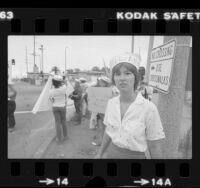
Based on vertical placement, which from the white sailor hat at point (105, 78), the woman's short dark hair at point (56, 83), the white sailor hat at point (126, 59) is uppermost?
the white sailor hat at point (126, 59)

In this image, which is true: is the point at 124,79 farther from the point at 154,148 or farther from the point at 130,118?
the point at 154,148

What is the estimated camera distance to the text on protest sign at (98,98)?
2.77 metres

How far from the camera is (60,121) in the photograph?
10.3 ft

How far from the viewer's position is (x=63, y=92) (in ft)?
11.0

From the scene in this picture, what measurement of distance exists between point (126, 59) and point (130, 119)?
556mm

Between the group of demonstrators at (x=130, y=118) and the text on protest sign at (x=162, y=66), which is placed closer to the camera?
the group of demonstrators at (x=130, y=118)

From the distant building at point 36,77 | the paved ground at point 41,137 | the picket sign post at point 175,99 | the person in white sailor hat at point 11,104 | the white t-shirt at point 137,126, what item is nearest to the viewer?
the white t-shirt at point 137,126

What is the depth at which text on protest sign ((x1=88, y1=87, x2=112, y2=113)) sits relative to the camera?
2.77m

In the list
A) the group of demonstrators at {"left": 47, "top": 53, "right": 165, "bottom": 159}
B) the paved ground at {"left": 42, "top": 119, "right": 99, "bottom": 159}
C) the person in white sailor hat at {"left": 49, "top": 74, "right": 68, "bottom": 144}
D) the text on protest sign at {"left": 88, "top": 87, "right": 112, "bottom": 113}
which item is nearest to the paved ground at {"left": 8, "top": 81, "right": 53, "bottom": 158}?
the person in white sailor hat at {"left": 49, "top": 74, "right": 68, "bottom": 144}

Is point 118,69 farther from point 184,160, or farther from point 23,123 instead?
point 23,123

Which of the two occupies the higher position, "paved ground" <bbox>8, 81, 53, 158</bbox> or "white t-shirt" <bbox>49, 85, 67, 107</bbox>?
"white t-shirt" <bbox>49, 85, 67, 107</bbox>

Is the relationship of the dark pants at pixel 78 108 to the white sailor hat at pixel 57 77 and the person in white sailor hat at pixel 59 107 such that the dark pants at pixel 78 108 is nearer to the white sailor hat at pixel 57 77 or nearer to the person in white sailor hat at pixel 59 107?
the person in white sailor hat at pixel 59 107

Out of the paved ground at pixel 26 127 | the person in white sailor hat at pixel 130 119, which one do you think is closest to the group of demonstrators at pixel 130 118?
the person in white sailor hat at pixel 130 119

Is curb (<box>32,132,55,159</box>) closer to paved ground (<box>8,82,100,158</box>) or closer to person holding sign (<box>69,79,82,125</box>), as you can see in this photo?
paved ground (<box>8,82,100,158</box>)
